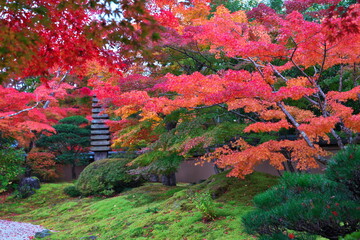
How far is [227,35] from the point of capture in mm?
6312

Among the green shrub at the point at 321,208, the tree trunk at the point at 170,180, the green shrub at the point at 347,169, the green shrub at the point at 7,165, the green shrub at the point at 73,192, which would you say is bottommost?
the green shrub at the point at 73,192

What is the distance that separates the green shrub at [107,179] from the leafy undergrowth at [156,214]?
0.43 meters

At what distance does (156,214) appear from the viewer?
25.3ft

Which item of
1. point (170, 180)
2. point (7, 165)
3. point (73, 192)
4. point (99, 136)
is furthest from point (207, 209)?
point (99, 136)

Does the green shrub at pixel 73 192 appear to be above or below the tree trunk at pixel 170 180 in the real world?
below

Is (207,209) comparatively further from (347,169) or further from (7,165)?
(7,165)

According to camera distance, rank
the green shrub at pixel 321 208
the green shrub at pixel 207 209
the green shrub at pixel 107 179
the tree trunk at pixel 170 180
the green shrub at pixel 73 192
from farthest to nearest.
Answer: the green shrub at pixel 73 192 → the green shrub at pixel 107 179 → the tree trunk at pixel 170 180 → the green shrub at pixel 207 209 → the green shrub at pixel 321 208

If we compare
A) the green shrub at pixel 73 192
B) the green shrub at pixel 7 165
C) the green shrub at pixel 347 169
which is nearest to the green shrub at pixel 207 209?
the green shrub at pixel 347 169

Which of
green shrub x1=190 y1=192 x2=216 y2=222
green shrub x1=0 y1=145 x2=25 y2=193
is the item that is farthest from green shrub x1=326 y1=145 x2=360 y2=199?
green shrub x1=0 y1=145 x2=25 y2=193

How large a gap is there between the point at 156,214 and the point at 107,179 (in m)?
5.15

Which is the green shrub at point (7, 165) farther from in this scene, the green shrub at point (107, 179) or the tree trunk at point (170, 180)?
the tree trunk at point (170, 180)

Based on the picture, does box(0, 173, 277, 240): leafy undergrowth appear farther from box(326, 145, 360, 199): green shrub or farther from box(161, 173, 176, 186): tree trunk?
box(326, 145, 360, 199): green shrub

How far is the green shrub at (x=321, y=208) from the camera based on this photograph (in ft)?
8.52

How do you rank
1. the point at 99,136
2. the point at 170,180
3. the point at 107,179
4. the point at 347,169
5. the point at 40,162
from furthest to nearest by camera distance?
the point at 40,162
the point at 99,136
the point at 107,179
the point at 170,180
the point at 347,169
